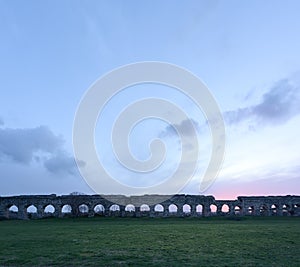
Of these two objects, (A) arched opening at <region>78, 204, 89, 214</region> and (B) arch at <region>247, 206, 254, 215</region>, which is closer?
(A) arched opening at <region>78, 204, 89, 214</region>

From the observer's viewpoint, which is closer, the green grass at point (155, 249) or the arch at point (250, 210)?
the green grass at point (155, 249)

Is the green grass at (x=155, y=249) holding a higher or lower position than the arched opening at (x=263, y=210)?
lower

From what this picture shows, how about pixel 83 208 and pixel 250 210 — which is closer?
pixel 83 208

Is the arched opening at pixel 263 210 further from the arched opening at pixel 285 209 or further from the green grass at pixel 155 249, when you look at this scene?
the green grass at pixel 155 249

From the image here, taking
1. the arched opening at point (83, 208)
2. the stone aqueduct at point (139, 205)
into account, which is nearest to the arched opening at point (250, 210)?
the stone aqueduct at point (139, 205)

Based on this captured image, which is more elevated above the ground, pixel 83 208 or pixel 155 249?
pixel 83 208

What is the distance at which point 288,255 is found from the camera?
1380 centimetres

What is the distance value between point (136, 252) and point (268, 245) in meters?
5.80

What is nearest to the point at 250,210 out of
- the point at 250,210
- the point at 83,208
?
the point at 250,210

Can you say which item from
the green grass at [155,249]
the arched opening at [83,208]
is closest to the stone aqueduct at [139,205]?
the arched opening at [83,208]

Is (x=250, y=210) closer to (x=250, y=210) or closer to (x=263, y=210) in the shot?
(x=250, y=210)

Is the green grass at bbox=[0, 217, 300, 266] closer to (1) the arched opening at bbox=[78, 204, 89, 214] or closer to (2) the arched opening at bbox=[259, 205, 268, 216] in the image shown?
(1) the arched opening at bbox=[78, 204, 89, 214]

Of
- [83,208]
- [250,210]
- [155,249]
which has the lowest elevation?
[155,249]

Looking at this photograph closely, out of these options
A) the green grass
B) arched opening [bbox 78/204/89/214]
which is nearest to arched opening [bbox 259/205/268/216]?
arched opening [bbox 78/204/89/214]
